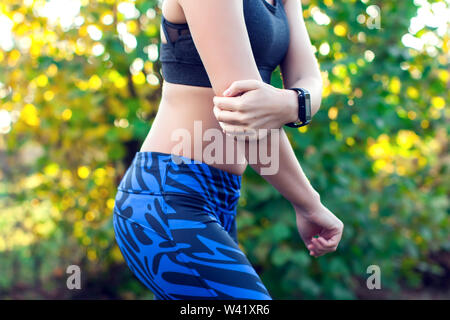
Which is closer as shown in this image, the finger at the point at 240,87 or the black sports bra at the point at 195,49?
the finger at the point at 240,87

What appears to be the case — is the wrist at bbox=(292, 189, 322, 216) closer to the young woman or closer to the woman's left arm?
the young woman

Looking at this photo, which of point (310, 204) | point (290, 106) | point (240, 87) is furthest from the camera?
point (310, 204)

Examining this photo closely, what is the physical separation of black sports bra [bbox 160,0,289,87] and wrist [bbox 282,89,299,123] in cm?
15

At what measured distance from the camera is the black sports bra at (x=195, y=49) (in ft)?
3.90

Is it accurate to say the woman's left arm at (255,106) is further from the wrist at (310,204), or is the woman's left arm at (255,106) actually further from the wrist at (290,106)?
the wrist at (310,204)

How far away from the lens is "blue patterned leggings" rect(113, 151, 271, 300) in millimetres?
1140

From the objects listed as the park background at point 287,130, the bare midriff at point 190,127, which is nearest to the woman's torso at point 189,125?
the bare midriff at point 190,127

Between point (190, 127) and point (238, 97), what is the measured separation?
8.6 inches

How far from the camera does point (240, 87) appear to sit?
41.9 inches

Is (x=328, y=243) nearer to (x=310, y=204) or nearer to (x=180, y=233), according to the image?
(x=310, y=204)

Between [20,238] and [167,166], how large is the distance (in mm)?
3280

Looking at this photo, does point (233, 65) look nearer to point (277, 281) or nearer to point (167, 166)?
point (167, 166)

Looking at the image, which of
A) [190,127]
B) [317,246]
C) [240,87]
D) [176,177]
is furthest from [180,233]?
[317,246]

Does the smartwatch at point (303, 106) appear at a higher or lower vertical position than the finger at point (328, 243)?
higher
